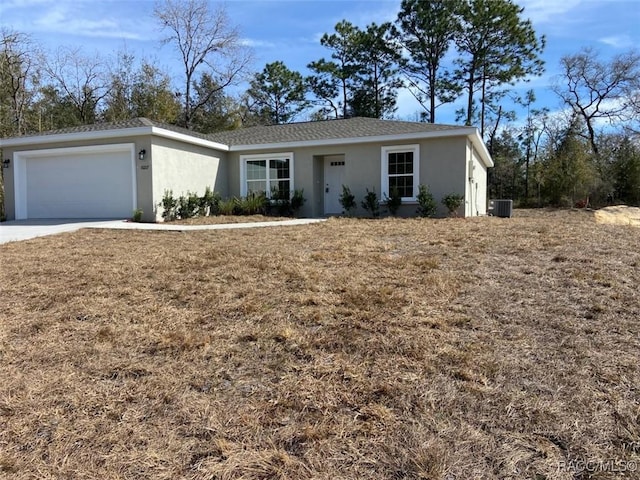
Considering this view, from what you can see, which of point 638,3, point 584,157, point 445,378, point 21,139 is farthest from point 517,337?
point 584,157

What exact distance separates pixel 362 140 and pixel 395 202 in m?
2.13

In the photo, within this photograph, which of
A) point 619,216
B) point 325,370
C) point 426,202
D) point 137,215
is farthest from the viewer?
point 619,216

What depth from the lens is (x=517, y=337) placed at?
3.12m

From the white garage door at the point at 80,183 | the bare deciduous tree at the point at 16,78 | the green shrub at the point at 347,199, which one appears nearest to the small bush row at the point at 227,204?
the white garage door at the point at 80,183

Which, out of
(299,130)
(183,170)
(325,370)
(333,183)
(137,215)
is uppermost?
(299,130)

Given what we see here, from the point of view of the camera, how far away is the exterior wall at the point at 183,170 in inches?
437

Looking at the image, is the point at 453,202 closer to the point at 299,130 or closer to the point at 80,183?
the point at 299,130

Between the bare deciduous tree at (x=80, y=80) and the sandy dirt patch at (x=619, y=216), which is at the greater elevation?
the bare deciduous tree at (x=80, y=80)

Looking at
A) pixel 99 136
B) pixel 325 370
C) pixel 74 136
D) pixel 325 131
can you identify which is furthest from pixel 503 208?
A: pixel 325 370

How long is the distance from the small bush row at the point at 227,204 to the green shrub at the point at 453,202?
4.46 metres

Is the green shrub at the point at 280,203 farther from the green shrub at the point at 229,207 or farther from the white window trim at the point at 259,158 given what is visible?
the green shrub at the point at 229,207

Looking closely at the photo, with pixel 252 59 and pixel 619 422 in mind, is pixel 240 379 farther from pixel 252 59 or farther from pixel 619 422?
pixel 252 59

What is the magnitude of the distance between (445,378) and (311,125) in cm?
1475

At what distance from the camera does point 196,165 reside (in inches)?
503
